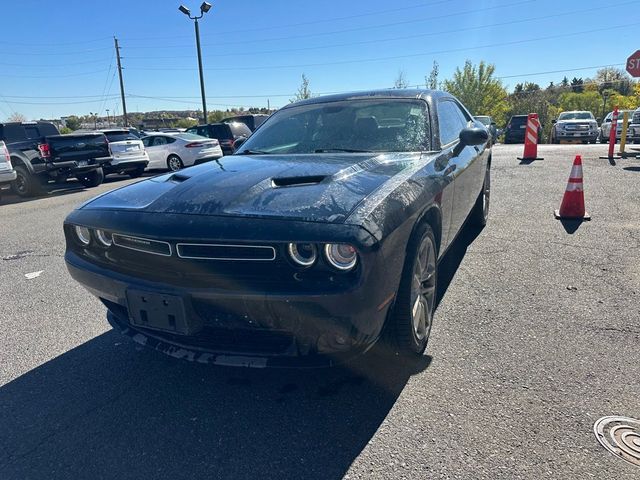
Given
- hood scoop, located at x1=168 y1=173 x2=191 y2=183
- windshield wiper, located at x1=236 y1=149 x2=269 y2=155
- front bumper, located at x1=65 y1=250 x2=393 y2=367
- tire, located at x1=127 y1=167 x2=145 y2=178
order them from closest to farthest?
front bumper, located at x1=65 y1=250 x2=393 y2=367 → hood scoop, located at x1=168 y1=173 x2=191 y2=183 → windshield wiper, located at x1=236 y1=149 x2=269 y2=155 → tire, located at x1=127 y1=167 x2=145 y2=178

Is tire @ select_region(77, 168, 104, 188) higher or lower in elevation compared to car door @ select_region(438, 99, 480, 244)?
lower

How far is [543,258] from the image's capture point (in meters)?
4.42

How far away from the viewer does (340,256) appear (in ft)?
6.50

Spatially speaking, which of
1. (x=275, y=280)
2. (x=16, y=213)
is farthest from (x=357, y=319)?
(x=16, y=213)

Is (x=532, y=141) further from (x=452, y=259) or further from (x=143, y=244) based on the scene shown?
(x=143, y=244)

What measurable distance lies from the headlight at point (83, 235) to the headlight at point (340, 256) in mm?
1491

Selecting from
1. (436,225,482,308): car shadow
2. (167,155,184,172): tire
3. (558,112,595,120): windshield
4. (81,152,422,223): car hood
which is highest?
(558,112,595,120): windshield

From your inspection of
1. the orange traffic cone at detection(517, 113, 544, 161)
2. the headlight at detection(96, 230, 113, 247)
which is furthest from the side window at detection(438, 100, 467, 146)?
the orange traffic cone at detection(517, 113, 544, 161)

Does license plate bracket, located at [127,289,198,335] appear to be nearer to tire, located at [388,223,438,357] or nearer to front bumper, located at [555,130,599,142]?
tire, located at [388,223,438,357]

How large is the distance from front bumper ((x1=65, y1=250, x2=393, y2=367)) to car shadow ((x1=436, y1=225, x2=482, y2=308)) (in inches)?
65.1

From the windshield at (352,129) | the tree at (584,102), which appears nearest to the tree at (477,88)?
the tree at (584,102)

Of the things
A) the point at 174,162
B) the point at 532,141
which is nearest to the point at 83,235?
the point at 532,141

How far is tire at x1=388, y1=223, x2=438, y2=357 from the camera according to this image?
7.81 feet

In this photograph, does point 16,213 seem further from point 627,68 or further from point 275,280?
point 627,68
